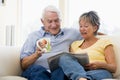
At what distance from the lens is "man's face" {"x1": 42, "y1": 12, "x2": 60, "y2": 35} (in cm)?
203

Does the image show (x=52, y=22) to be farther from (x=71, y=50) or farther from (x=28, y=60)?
(x=28, y=60)

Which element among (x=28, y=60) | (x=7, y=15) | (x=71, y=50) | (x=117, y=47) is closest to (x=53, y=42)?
(x=71, y=50)

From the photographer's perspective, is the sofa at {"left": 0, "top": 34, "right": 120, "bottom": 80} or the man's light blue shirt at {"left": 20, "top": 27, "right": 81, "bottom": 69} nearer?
the sofa at {"left": 0, "top": 34, "right": 120, "bottom": 80}

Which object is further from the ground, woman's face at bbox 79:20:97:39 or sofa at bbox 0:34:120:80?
woman's face at bbox 79:20:97:39

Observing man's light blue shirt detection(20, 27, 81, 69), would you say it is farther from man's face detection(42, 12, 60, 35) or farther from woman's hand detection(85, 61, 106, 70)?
woman's hand detection(85, 61, 106, 70)

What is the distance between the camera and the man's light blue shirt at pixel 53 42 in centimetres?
195

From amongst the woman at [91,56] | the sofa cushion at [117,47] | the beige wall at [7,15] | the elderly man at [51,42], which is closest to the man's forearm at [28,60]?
the elderly man at [51,42]

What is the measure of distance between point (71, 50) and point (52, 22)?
0.30 metres

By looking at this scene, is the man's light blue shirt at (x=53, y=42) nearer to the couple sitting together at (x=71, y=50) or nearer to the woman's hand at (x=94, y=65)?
the couple sitting together at (x=71, y=50)

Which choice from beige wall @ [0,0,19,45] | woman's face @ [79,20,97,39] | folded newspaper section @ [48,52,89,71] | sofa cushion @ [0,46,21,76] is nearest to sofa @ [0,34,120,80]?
sofa cushion @ [0,46,21,76]

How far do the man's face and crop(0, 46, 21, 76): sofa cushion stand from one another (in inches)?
13.4

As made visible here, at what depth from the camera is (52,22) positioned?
2.03 metres

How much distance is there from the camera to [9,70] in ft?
5.87

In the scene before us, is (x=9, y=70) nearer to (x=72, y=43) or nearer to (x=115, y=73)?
(x=72, y=43)
